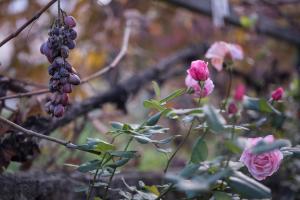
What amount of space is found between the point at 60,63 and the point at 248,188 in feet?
1.20

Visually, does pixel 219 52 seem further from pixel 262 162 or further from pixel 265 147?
pixel 265 147

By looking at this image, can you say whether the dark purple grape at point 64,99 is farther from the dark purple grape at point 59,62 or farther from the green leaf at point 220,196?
the green leaf at point 220,196

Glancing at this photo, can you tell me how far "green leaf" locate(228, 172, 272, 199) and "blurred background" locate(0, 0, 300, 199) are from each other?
595 millimetres

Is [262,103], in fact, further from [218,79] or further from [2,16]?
[218,79]

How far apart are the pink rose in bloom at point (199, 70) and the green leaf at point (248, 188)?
0.86ft

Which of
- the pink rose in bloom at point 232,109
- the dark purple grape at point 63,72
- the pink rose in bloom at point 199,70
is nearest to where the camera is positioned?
the dark purple grape at point 63,72

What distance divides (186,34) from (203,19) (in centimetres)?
14

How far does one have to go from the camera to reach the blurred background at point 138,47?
6.32 ft

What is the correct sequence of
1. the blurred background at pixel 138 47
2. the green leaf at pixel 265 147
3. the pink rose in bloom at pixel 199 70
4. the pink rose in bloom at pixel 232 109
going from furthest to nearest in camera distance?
1. the blurred background at pixel 138 47
2. the pink rose in bloom at pixel 232 109
3. the pink rose in bloom at pixel 199 70
4. the green leaf at pixel 265 147

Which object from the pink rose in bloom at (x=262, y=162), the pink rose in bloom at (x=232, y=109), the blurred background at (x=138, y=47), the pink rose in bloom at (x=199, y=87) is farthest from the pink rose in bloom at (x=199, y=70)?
the blurred background at (x=138, y=47)

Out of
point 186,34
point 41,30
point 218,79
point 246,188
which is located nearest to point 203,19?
point 186,34

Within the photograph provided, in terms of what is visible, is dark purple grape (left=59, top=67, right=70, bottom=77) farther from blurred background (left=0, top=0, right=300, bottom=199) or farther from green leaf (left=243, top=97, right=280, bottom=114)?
blurred background (left=0, top=0, right=300, bottom=199)

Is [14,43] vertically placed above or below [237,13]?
below

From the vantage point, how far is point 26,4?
213 centimetres
